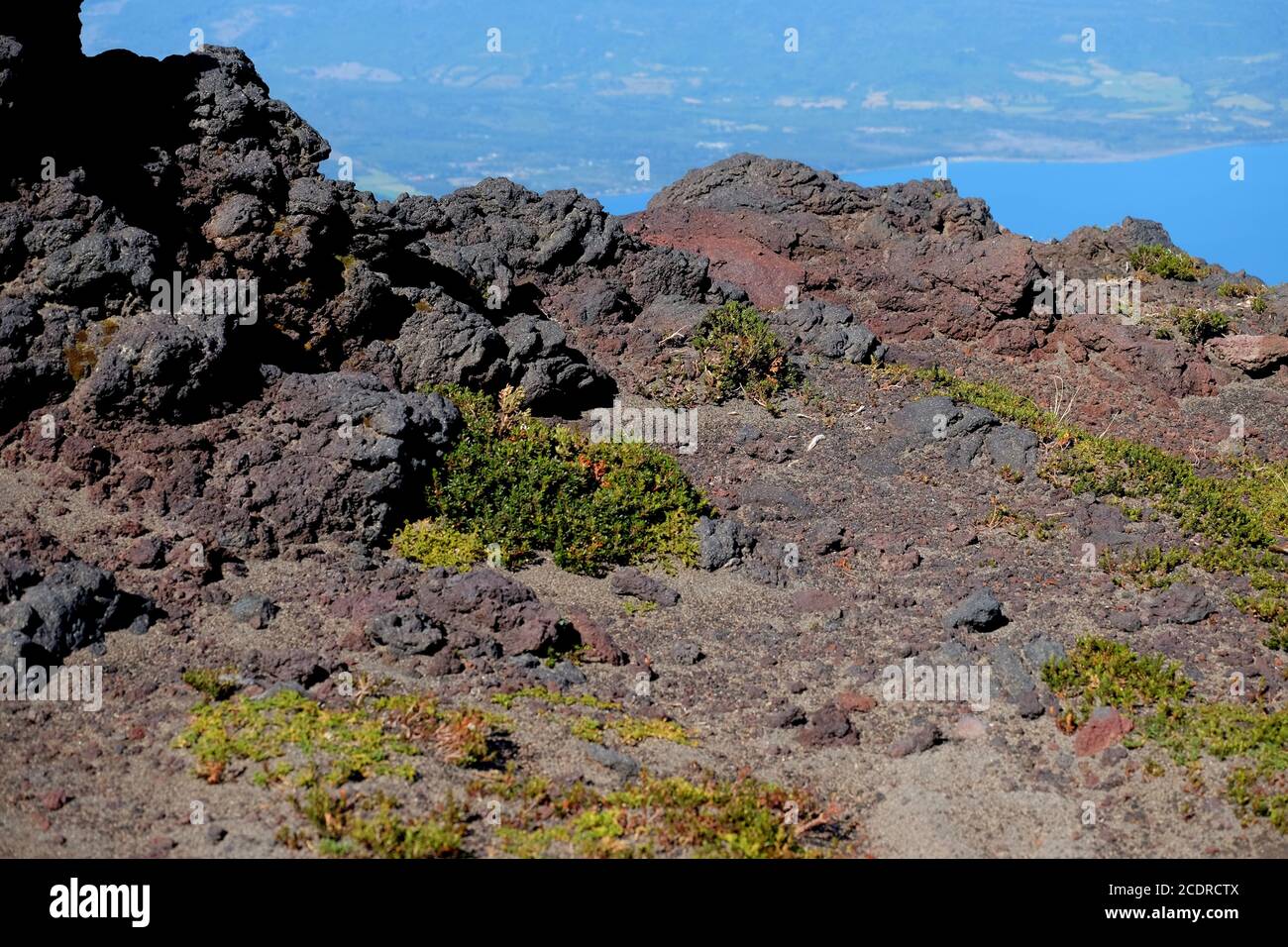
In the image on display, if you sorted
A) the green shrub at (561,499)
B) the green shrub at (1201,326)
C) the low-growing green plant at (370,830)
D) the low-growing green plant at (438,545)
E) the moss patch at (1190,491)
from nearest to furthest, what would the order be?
the low-growing green plant at (370,830) → the low-growing green plant at (438,545) → the green shrub at (561,499) → the moss patch at (1190,491) → the green shrub at (1201,326)

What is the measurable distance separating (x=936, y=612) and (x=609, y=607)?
362 cm

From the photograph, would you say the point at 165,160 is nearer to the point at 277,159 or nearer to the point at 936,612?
the point at 277,159

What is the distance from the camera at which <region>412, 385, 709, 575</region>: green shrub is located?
45.7 feet

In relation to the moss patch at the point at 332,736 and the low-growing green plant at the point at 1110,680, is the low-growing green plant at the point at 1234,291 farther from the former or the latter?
the moss patch at the point at 332,736

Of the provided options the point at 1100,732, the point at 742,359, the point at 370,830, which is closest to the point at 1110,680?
the point at 1100,732

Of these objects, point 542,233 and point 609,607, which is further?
point 542,233

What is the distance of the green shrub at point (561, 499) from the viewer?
45.7ft

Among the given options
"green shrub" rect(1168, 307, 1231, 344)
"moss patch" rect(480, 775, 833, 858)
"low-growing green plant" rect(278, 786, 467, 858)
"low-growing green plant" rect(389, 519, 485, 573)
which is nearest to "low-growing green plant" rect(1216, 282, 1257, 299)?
"green shrub" rect(1168, 307, 1231, 344)

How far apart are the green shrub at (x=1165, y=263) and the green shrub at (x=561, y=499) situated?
13.3m

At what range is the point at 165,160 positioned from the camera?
15562mm

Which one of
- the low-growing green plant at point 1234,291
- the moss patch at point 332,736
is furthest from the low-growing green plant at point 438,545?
the low-growing green plant at point 1234,291

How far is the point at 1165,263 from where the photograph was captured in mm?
24000
